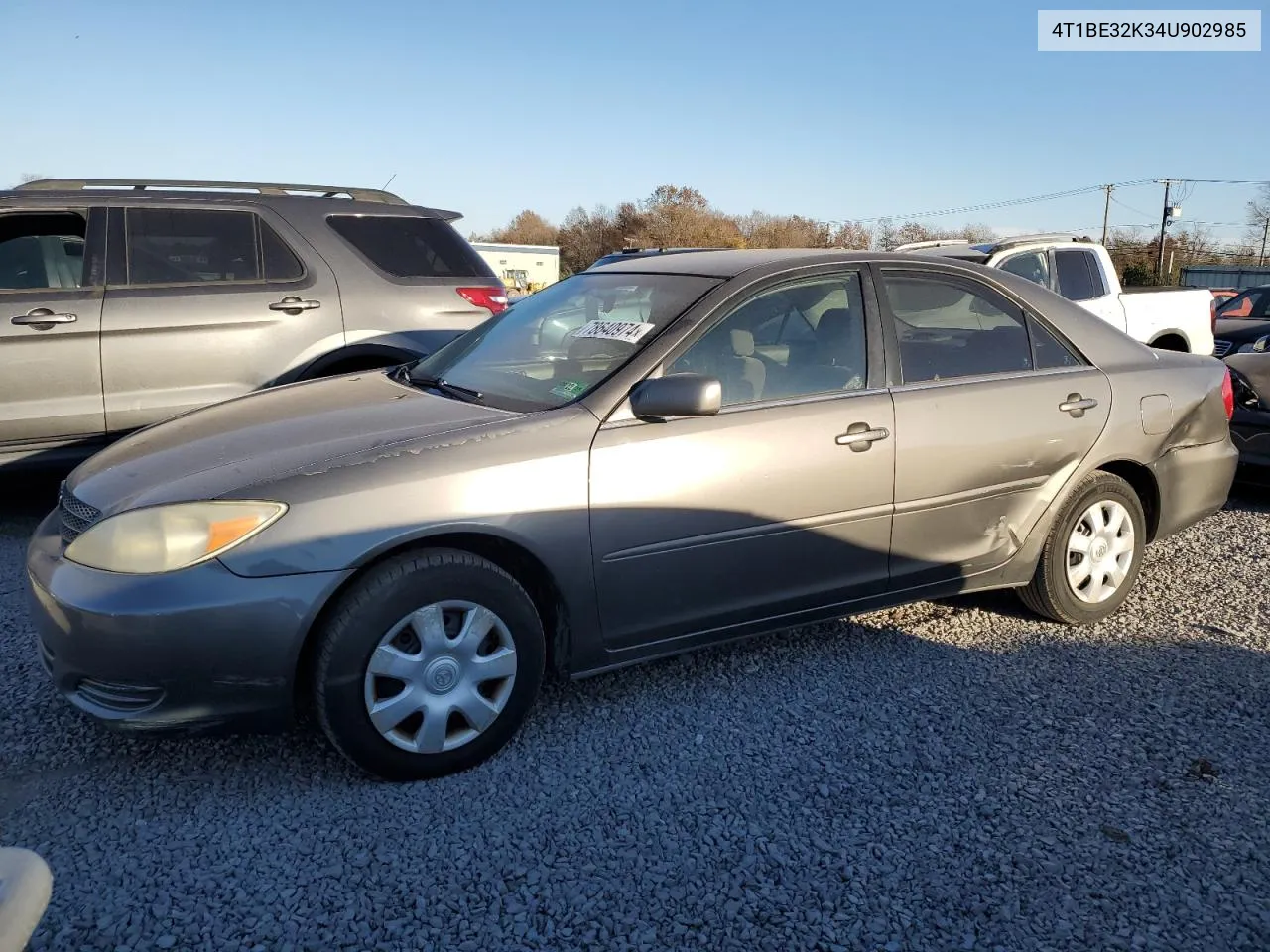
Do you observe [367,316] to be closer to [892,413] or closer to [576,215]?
[892,413]

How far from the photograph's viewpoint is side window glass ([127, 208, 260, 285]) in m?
5.53

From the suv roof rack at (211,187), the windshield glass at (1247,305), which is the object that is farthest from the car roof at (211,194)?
the windshield glass at (1247,305)

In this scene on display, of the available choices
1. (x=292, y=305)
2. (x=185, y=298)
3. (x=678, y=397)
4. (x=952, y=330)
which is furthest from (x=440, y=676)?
(x=185, y=298)

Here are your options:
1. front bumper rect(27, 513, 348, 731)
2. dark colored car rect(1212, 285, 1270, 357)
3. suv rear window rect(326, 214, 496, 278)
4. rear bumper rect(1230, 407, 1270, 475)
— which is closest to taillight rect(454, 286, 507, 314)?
suv rear window rect(326, 214, 496, 278)

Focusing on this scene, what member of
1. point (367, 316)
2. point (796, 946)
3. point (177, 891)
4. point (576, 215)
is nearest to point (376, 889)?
point (177, 891)

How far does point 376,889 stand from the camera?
248 centimetres

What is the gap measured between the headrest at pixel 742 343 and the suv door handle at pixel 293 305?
3.21 meters

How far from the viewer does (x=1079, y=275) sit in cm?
876

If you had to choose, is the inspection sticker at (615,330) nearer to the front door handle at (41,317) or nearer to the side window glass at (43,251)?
the front door handle at (41,317)

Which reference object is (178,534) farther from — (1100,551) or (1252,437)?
(1252,437)

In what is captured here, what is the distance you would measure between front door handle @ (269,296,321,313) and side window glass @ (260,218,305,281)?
6.5 inches

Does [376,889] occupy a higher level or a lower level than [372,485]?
lower

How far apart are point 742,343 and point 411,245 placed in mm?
3426

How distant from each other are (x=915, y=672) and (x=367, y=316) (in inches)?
152
